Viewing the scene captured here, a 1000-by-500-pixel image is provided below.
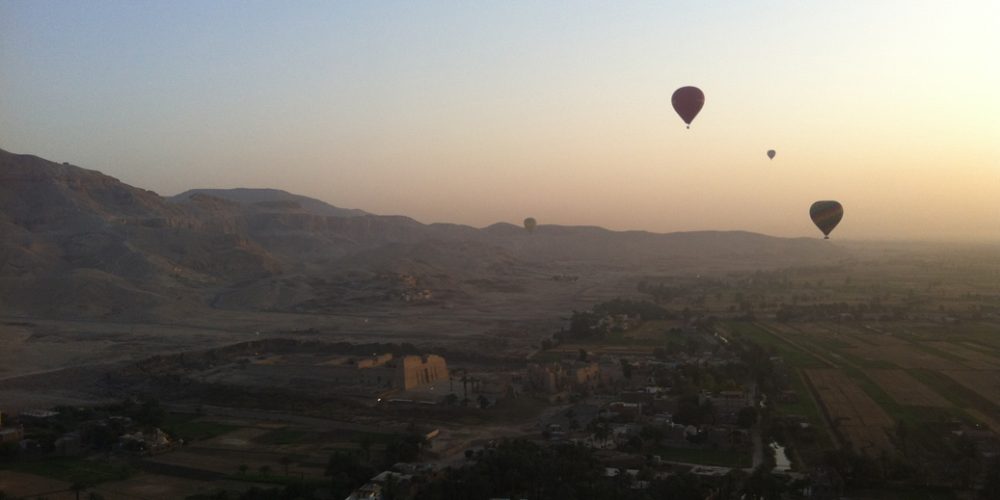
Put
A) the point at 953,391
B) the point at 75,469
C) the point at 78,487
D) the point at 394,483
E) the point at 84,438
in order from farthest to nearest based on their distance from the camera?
1. the point at 953,391
2. the point at 84,438
3. the point at 75,469
4. the point at 78,487
5. the point at 394,483

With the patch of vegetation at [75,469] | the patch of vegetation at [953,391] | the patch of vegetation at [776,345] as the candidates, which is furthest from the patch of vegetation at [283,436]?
the patch of vegetation at [776,345]

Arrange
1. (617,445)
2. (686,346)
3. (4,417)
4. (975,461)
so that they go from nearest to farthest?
(975,461), (617,445), (4,417), (686,346)

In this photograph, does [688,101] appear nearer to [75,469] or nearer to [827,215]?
[827,215]

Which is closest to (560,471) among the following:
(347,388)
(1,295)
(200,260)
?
(347,388)

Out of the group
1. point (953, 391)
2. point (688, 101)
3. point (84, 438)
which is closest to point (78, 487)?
point (84, 438)

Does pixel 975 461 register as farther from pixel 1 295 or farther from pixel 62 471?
pixel 1 295

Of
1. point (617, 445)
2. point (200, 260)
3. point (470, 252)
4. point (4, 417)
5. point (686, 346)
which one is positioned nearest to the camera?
point (617, 445)
